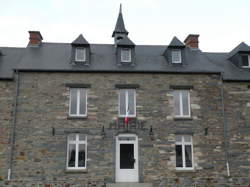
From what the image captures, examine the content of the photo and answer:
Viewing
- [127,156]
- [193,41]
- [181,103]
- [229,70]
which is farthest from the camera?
[193,41]

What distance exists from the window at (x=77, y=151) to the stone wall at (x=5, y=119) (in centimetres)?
288

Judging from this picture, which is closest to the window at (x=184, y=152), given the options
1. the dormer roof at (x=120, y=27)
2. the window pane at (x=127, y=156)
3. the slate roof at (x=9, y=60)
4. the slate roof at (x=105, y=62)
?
the window pane at (x=127, y=156)

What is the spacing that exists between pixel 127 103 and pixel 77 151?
340 cm

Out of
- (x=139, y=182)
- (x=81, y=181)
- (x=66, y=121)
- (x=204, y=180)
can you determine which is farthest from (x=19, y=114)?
(x=204, y=180)

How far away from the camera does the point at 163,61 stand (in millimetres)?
17250

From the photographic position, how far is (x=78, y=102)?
615 inches

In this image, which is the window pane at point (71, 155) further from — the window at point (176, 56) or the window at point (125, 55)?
the window at point (176, 56)

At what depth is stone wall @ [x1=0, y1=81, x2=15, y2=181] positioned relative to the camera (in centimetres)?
1452

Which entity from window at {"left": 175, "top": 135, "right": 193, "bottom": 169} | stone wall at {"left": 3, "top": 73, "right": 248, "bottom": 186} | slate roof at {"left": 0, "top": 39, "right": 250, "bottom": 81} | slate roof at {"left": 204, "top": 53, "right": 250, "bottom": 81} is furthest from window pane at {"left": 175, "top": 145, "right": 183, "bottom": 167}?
slate roof at {"left": 204, "top": 53, "right": 250, "bottom": 81}

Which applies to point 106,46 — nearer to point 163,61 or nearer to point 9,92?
point 163,61

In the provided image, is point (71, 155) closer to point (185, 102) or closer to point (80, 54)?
point (80, 54)

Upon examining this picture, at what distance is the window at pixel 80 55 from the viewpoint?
1667cm

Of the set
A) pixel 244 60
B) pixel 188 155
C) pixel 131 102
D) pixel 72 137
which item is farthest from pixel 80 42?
pixel 244 60

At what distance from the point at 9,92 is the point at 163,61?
8.19 m
